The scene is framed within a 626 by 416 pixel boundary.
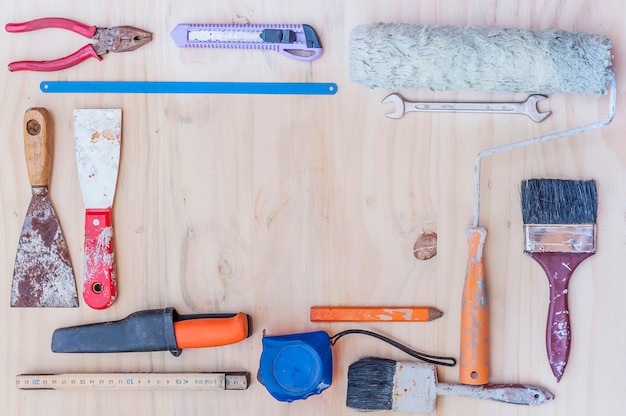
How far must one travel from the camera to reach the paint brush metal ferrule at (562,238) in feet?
3.19

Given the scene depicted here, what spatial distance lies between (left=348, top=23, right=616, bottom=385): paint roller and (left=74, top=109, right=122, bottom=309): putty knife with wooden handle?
0.40 metres

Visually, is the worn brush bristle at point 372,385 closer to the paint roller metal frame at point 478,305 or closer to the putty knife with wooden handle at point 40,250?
the paint roller metal frame at point 478,305

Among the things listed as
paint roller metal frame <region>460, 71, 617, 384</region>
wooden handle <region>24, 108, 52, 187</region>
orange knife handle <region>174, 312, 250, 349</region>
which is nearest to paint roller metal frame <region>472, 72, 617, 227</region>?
paint roller metal frame <region>460, 71, 617, 384</region>

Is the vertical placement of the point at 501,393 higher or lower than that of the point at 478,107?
lower

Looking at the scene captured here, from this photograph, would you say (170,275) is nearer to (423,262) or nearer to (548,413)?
(423,262)

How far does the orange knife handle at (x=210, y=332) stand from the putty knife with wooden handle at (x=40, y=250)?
19 cm

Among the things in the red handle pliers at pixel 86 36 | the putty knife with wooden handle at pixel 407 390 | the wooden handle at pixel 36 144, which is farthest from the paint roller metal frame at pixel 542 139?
the wooden handle at pixel 36 144

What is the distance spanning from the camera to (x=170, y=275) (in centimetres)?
102

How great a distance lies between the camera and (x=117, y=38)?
1.00 m

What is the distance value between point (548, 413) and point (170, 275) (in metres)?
0.65

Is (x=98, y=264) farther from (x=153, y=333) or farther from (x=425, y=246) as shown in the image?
(x=425, y=246)

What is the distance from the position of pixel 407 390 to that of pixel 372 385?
56 mm

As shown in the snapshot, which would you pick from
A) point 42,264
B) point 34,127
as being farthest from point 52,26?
point 42,264

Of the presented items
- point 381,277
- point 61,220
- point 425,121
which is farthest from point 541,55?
point 61,220
